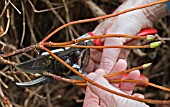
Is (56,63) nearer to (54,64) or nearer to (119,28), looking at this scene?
(54,64)

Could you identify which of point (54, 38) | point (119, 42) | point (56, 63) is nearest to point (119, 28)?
point (119, 42)

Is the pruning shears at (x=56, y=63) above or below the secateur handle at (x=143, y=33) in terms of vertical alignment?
below

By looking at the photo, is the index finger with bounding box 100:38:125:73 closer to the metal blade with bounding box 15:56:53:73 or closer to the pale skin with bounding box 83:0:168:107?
the pale skin with bounding box 83:0:168:107

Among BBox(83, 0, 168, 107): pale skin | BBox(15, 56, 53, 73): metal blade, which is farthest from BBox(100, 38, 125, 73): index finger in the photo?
BBox(15, 56, 53, 73): metal blade

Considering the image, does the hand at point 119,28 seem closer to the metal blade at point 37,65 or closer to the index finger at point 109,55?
the index finger at point 109,55

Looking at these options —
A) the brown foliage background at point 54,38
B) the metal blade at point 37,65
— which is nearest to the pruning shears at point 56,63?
the metal blade at point 37,65
